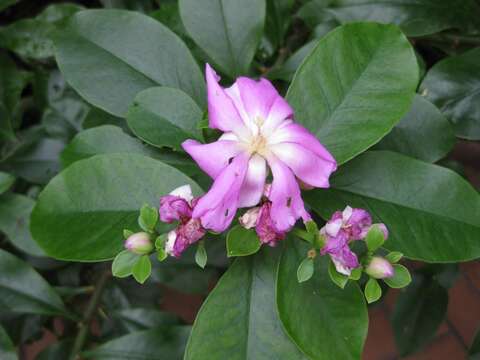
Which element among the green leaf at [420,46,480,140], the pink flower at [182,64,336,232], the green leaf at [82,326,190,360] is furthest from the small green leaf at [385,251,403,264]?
the green leaf at [82,326,190,360]

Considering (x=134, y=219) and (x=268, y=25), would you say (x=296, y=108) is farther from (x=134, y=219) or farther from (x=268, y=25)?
(x=268, y=25)

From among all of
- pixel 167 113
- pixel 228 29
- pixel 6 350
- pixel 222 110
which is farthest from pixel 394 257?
pixel 6 350

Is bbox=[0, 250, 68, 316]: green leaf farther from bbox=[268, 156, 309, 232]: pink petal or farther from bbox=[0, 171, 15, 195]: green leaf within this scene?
bbox=[268, 156, 309, 232]: pink petal

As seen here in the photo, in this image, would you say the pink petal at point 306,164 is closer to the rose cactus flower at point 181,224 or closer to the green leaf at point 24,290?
the rose cactus flower at point 181,224

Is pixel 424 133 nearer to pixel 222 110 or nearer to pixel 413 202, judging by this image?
pixel 413 202

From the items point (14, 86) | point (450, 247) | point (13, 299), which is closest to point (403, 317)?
point (450, 247)

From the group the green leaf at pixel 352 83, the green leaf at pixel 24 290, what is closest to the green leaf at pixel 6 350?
the green leaf at pixel 24 290
